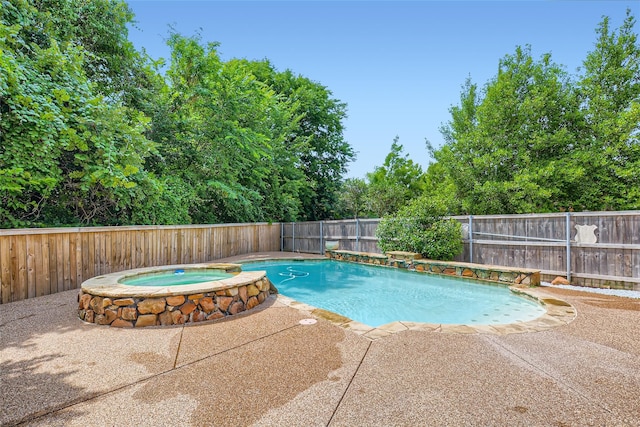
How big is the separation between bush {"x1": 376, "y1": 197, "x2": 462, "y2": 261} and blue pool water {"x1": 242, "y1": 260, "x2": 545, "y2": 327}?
84 cm

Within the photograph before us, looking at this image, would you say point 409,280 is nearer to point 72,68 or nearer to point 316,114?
point 72,68

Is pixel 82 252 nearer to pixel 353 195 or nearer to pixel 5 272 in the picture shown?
pixel 5 272

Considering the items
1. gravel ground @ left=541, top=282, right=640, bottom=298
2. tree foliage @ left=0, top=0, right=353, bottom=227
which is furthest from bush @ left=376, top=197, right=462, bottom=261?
tree foliage @ left=0, top=0, right=353, bottom=227

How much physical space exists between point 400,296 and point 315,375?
4184mm

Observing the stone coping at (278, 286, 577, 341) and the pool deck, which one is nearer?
the pool deck

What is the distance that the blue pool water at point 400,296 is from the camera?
485cm

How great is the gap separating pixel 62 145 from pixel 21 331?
11.4 ft

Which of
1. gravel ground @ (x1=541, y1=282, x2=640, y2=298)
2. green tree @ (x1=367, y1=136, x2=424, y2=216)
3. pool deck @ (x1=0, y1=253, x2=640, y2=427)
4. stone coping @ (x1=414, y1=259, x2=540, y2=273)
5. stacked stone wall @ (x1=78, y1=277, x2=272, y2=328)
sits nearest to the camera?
pool deck @ (x1=0, y1=253, x2=640, y2=427)

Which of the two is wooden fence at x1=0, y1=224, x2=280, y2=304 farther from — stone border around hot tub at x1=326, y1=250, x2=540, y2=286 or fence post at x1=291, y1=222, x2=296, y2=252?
stone border around hot tub at x1=326, y1=250, x2=540, y2=286

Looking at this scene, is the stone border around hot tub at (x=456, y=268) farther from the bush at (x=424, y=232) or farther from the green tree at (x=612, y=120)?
the green tree at (x=612, y=120)

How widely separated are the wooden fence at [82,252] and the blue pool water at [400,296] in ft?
9.19

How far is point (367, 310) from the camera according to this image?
544 cm

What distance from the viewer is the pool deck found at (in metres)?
1.91

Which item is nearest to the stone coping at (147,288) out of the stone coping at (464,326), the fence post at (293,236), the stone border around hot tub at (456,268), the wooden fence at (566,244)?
the stone coping at (464,326)
